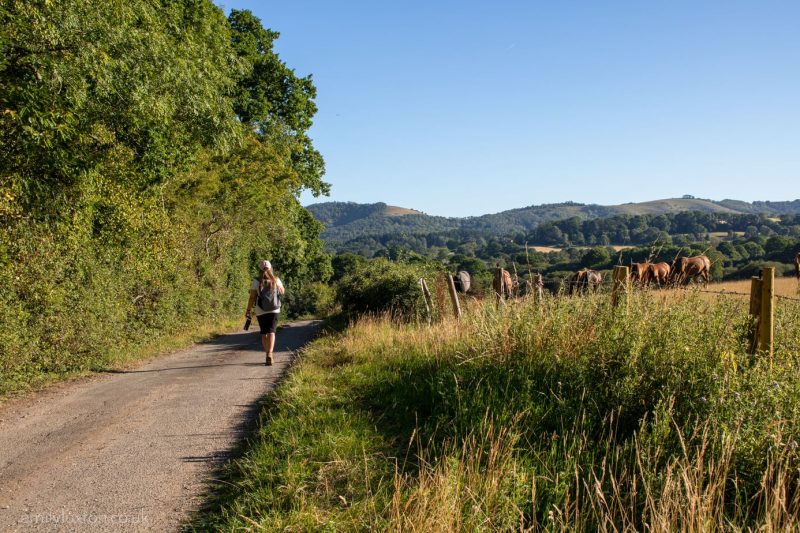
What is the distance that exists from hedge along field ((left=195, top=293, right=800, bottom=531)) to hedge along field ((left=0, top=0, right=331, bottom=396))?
4837 mm

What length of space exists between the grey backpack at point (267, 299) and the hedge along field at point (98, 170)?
3282 millimetres

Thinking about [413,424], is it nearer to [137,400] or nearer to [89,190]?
[137,400]

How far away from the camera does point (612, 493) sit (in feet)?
14.8

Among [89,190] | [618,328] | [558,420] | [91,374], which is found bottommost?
[91,374]

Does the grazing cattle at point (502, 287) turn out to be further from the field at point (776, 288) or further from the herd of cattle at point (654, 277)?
the field at point (776, 288)

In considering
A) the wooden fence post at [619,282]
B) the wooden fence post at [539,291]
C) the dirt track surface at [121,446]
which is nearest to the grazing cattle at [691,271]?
the wooden fence post at [619,282]

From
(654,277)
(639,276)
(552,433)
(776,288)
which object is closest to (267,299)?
(639,276)

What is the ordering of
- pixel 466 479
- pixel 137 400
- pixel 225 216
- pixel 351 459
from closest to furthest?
pixel 466 479 → pixel 351 459 → pixel 137 400 → pixel 225 216

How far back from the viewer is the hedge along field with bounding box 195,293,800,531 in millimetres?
3969

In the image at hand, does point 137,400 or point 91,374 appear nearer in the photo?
point 137,400

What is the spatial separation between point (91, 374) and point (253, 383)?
3.64 m

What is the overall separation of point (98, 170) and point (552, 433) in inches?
376

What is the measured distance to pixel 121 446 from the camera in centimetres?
619

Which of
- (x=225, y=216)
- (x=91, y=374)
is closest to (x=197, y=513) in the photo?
(x=91, y=374)
